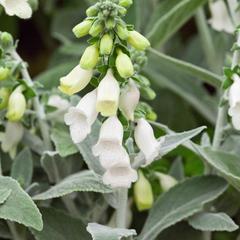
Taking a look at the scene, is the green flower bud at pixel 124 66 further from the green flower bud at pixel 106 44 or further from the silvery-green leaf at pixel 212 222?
the silvery-green leaf at pixel 212 222

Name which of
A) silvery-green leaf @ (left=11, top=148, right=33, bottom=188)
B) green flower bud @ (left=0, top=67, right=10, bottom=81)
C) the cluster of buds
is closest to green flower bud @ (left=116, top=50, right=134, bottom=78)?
the cluster of buds

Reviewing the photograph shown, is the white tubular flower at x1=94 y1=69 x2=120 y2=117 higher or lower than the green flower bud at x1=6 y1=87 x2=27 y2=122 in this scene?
higher

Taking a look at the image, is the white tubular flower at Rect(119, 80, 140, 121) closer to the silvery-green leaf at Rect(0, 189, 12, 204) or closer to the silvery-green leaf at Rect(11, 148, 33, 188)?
the silvery-green leaf at Rect(0, 189, 12, 204)

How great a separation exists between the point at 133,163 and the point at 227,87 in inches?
7.2

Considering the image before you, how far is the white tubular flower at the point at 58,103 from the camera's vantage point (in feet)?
4.06

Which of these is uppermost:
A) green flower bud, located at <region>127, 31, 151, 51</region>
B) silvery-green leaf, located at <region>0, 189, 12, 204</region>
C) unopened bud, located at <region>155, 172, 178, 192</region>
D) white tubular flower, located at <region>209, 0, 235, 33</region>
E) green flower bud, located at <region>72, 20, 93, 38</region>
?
green flower bud, located at <region>72, 20, 93, 38</region>

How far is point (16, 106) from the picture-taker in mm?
1103

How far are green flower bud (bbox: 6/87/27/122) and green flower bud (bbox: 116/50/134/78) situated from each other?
0.86ft

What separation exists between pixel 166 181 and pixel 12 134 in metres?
0.28


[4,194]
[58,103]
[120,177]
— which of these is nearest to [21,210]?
[4,194]

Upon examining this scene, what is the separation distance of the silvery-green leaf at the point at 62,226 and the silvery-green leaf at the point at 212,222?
17 centimetres

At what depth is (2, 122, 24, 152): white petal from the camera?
1190 millimetres

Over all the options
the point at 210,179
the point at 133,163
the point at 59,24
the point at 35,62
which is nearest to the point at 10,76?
the point at 133,163

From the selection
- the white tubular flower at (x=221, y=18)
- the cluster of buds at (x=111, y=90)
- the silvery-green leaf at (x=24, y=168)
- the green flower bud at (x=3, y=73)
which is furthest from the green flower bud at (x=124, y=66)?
the white tubular flower at (x=221, y=18)
